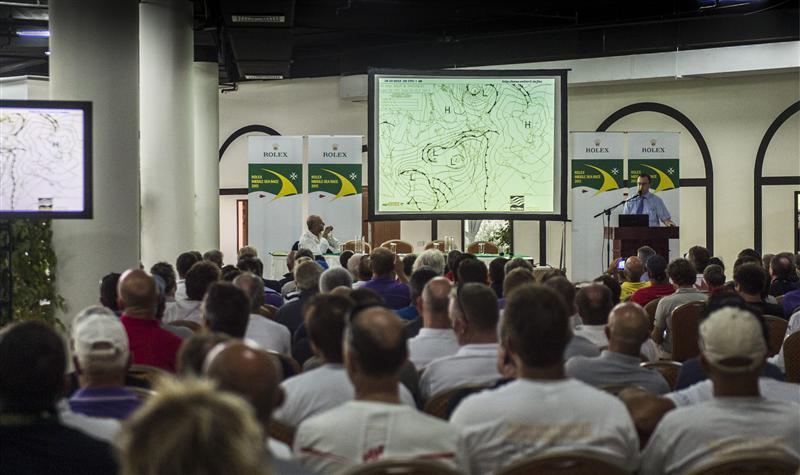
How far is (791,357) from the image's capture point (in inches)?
215

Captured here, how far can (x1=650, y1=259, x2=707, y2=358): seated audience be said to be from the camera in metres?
6.80

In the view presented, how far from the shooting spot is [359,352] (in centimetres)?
285

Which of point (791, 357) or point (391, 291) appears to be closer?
point (791, 357)

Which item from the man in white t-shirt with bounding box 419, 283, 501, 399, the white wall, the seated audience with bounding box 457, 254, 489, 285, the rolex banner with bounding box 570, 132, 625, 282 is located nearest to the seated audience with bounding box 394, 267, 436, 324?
the seated audience with bounding box 457, 254, 489, 285

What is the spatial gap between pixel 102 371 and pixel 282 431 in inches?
22.9

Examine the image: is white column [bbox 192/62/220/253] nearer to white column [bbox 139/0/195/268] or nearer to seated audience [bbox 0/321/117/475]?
white column [bbox 139/0/195/268]

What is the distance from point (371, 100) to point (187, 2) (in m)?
3.16

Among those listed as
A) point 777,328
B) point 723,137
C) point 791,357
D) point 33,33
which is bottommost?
point 791,357

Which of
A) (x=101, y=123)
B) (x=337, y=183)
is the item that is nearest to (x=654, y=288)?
(x=101, y=123)

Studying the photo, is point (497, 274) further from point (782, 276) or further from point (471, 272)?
point (782, 276)

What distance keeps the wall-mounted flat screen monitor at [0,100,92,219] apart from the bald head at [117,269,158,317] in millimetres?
1820

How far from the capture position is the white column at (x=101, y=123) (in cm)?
772

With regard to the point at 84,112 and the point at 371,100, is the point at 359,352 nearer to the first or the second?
the point at 84,112

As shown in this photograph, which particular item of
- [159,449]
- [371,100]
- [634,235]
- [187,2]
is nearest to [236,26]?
[187,2]
